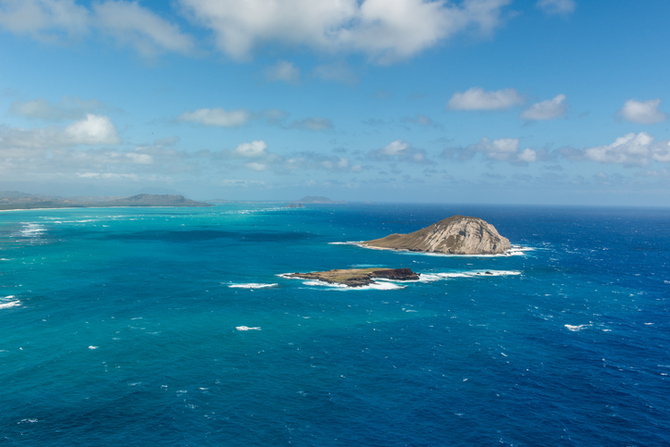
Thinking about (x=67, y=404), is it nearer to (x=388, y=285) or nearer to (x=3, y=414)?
(x=3, y=414)

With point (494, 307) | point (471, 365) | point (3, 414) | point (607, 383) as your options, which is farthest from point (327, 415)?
point (494, 307)

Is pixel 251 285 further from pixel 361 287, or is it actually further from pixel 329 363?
pixel 329 363

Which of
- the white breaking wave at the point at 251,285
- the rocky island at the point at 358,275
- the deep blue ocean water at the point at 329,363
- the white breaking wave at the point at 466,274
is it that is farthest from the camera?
the white breaking wave at the point at 466,274

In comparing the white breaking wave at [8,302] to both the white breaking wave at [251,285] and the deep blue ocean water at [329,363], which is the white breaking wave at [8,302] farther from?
the white breaking wave at [251,285]

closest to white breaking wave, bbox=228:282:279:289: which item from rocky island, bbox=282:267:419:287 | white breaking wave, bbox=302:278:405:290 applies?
white breaking wave, bbox=302:278:405:290

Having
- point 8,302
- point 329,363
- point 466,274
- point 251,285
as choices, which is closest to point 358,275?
point 251,285

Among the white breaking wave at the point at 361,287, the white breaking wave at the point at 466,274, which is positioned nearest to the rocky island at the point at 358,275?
the white breaking wave at the point at 361,287
